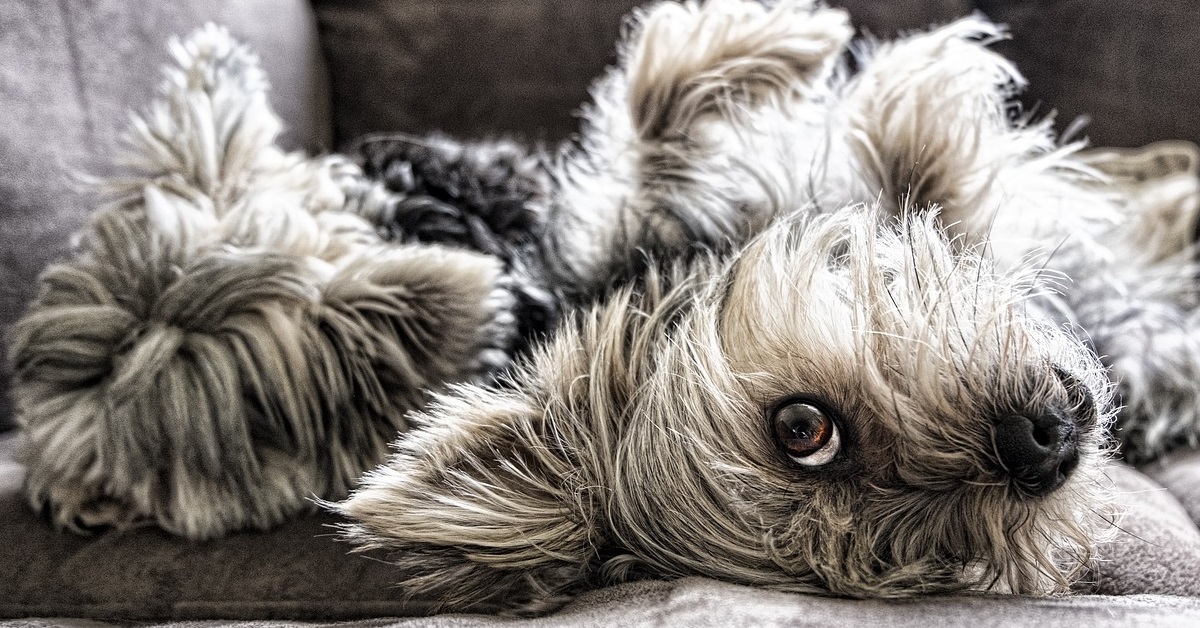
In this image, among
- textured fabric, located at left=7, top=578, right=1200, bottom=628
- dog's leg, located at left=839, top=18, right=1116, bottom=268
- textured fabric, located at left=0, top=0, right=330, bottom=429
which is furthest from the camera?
textured fabric, located at left=0, top=0, right=330, bottom=429

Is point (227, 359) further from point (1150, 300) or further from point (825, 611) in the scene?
point (1150, 300)

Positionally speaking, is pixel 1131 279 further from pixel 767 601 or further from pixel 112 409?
pixel 112 409

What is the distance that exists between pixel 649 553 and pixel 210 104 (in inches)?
43.5

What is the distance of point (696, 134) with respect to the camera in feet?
4.42

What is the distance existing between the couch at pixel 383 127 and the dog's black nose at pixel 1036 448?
13 centimetres

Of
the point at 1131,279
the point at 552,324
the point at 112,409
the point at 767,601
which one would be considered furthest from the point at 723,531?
the point at 1131,279

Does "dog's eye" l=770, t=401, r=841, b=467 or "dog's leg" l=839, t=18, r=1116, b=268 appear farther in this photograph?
"dog's leg" l=839, t=18, r=1116, b=268

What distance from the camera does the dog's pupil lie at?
3.01ft

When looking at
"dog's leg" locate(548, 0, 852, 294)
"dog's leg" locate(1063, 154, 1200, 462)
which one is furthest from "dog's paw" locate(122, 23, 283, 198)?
"dog's leg" locate(1063, 154, 1200, 462)

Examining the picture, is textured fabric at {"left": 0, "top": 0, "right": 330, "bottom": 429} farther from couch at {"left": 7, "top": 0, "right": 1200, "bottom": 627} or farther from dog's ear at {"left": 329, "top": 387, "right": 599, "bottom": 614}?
dog's ear at {"left": 329, "top": 387, "right": 599, "bottom": 614}

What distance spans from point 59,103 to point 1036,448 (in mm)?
1611

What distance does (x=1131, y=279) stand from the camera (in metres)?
1.82

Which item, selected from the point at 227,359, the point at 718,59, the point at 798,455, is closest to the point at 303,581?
the point at 227,359

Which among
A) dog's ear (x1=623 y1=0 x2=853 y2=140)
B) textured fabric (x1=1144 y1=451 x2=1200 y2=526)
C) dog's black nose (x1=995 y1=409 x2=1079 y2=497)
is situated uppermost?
dog's ear (x1=623 y1=0 x2=853 y2=140)
